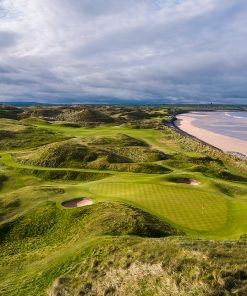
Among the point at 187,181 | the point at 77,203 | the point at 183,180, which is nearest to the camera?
the point at 77,203

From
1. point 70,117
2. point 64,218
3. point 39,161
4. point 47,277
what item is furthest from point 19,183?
point 70,117

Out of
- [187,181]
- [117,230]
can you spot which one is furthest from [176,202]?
[187,181]

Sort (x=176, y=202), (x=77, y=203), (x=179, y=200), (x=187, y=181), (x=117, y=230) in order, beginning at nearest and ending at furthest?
(x=117, y=230)
(x=77, y=203)
(x=176, y=202)
(x=179, y=200)
(x=187, y=181)

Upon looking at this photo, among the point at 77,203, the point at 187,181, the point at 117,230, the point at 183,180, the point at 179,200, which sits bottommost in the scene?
the point at 187,181

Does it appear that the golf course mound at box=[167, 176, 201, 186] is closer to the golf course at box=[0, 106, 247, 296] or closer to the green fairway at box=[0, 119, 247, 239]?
the golf course at box=[0, 106, 247, 296]

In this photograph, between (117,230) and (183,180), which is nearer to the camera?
(117,230)

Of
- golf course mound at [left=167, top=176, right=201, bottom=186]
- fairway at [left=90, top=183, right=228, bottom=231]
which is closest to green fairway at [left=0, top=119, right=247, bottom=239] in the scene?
fairway at [left=90, top=183, right=228, bottom=231]

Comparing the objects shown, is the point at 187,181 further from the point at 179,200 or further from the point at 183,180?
the point at 179,200
